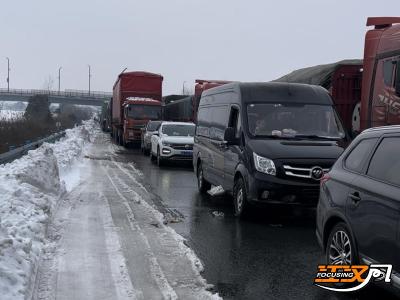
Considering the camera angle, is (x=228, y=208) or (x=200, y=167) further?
(x=200, y=167)

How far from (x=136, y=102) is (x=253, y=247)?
23.9m

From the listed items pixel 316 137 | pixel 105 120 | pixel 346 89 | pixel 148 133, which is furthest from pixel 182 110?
pixel 105 120

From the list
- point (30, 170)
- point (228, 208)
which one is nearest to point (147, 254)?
point (228, 208)

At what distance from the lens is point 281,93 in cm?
948

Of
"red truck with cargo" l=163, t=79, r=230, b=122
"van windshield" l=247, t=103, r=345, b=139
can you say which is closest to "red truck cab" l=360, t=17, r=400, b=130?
"van windshield" l=247, t=103, r=345, b=139

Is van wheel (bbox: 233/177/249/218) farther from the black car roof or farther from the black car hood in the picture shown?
the black car roof

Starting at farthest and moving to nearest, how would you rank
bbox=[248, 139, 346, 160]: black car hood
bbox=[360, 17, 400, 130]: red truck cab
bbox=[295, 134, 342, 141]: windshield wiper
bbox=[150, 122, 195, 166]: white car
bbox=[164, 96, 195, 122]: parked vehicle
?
bbox=[164, 96, 195, 122]: parked vehicle
bbox=[150, 122, 195, 166]: white car
bbox=[360, 17, 400, 130]: red truck cab
bbox=[295, 134, 342, 141]: windshield wiper
bbox=[248, 139, 346, 160]: black car hood

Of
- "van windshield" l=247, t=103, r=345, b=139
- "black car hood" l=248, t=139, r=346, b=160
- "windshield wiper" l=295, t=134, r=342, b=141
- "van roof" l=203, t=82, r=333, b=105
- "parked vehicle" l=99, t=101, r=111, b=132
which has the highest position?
"van roof" l=203, t=82, r=333, b=105

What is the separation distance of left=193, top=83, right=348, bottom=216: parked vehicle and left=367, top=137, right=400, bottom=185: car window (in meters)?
3.22

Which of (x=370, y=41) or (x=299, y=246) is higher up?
(x=370, y=41)

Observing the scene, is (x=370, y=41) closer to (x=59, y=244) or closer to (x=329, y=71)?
(x=329, y=71)

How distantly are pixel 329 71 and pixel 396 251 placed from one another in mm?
10662

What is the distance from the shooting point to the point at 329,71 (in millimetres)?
14070

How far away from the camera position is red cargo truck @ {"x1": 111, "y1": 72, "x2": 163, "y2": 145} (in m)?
29.8
